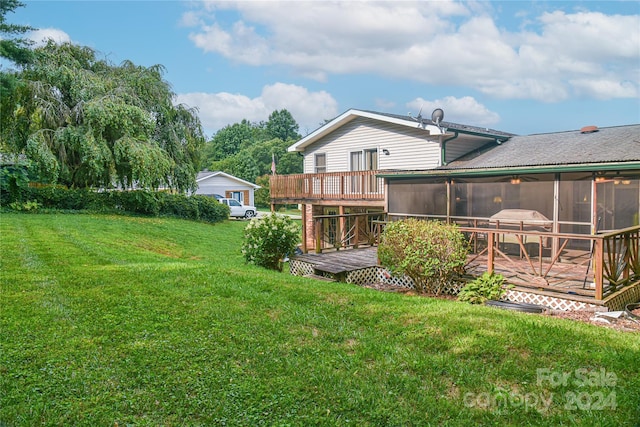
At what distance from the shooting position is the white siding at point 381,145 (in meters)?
15.3

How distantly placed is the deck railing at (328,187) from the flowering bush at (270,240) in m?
5.13

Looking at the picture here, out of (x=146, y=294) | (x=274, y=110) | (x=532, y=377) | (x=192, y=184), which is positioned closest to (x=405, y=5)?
(x=146, y=294)

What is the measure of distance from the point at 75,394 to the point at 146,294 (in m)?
2.67

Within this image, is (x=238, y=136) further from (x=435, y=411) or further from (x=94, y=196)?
(x=435, y=411)

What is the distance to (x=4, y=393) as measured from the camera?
10.1 feet

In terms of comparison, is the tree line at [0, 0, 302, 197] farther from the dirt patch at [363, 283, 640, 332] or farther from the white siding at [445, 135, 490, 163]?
the dirt patch at [363, 283, 640, 332]

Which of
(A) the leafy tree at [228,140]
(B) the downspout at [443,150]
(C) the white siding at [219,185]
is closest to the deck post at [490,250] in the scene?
(B) the downspout at [443,150]

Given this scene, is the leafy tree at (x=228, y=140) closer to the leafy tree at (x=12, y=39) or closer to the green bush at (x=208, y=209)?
the green bush at (x=208, y=209)

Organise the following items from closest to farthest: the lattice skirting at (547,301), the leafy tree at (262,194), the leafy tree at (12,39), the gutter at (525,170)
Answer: the leafy tree at (12,39)
the lattice skirting at (547,301)
the gutter at (525,170)
the leafy tree at (262,194)

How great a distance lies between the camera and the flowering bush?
34.1 ft

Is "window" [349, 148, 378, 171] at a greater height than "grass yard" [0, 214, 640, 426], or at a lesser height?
greater

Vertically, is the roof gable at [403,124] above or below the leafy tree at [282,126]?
below

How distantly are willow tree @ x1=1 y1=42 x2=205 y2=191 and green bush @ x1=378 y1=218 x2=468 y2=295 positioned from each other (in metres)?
13.8

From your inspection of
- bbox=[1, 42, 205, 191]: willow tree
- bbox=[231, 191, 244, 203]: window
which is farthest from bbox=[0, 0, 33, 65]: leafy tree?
bbox=[231, 191, 244, 203]: window
